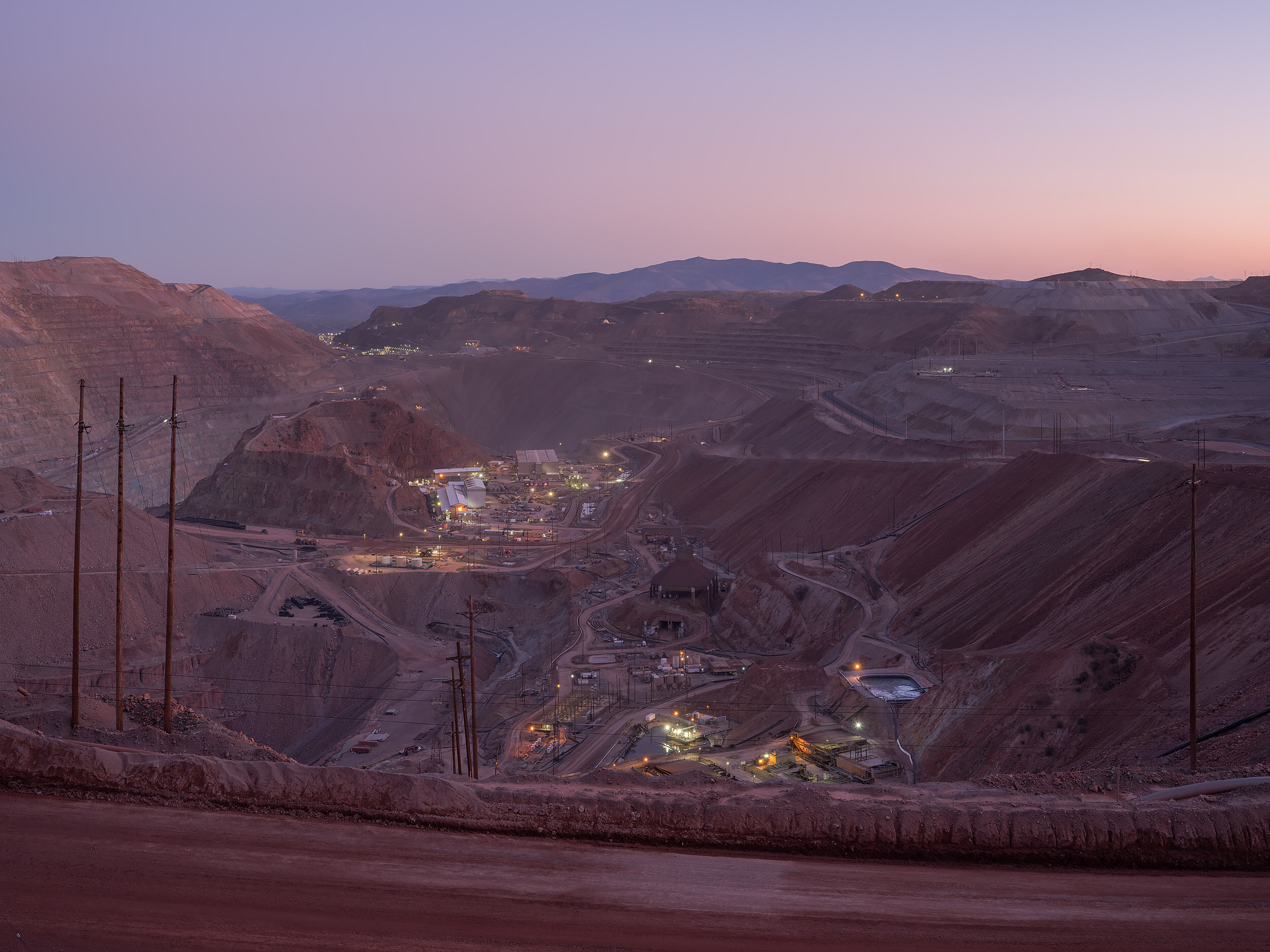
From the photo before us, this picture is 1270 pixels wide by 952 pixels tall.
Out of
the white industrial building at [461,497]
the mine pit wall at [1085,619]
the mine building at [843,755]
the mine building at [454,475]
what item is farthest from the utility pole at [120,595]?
the mine building at [454,475]

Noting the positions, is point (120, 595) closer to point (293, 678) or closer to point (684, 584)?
point (293, 678)

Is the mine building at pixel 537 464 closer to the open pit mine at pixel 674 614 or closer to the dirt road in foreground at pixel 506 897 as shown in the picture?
the open pit mine at pixel 674 614

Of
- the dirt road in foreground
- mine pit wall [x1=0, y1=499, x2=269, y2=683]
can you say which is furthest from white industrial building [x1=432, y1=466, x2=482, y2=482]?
the dirt road in foreground

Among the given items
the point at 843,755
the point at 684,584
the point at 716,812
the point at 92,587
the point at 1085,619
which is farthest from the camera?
the point at 684,584

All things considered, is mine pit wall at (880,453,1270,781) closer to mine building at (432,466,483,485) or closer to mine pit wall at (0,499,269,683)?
mine pit wall at (0,499,269,683)

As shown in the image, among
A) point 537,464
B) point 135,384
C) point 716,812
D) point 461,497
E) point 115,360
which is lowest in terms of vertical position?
point 461,497

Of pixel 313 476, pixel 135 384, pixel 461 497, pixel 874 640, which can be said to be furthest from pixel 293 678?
pixel 135 384
